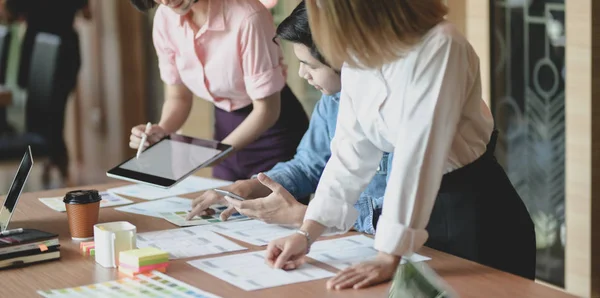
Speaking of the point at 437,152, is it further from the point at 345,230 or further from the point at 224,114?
the point at 224,114

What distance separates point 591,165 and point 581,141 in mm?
87

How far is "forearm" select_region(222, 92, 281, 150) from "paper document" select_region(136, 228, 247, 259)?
2.05 feet

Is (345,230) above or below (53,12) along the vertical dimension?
below

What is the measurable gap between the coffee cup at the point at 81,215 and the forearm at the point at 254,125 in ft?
2.28

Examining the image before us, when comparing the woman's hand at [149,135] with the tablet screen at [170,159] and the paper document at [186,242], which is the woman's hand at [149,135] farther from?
the paper document at [186,242]

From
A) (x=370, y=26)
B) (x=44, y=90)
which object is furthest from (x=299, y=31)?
(x=44, y=90)

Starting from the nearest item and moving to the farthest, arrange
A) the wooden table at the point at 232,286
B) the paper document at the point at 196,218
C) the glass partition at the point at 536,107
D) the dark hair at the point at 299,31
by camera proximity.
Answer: the wooden table at the point at 232,286 → the dark hair at the point at 299,31 → the paper document at the point at 196,218 → the glass partition at the point at 536,107

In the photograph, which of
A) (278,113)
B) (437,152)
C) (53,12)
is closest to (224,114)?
(278,113)

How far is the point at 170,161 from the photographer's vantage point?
258cm

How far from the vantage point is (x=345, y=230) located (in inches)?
81.0

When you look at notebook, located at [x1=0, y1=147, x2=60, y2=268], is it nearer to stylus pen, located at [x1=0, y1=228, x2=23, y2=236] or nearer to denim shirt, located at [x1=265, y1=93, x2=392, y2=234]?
stylus pen, located at [x1=0, y1=228, x2=23, y2=236]

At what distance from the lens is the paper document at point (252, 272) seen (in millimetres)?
1846

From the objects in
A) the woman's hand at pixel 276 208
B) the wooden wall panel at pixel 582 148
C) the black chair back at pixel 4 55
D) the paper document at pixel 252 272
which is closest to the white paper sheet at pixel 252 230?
the woman's hand at pixel 276 208

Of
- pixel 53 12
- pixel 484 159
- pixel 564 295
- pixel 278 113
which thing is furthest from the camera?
pixel 53 12
